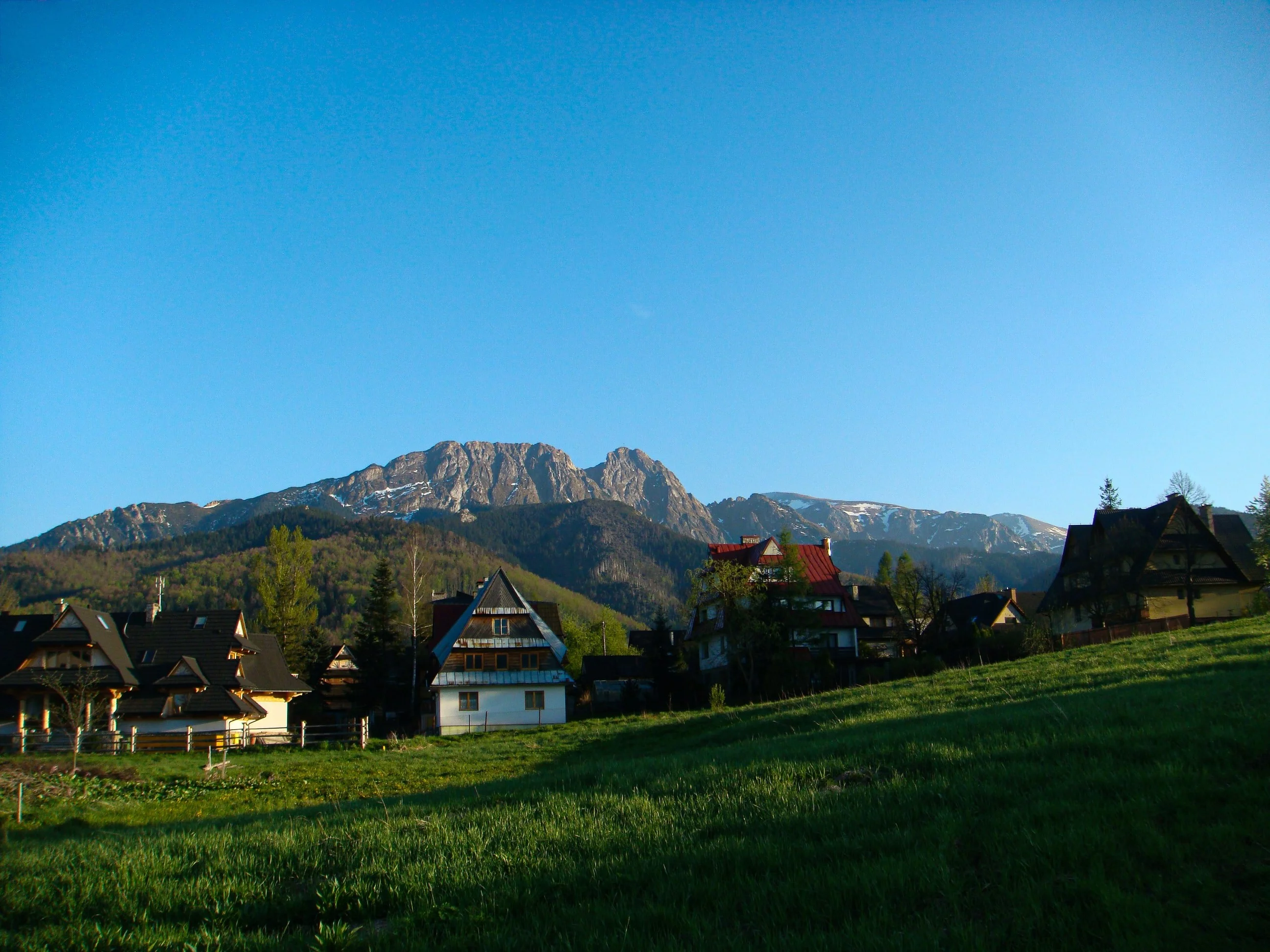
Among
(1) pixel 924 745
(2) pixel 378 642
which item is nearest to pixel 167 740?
(2) pixel 378 642

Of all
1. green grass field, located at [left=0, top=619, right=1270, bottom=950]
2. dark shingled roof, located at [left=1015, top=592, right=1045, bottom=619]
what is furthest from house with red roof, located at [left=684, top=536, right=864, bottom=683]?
dark shingled roof, located at [left=1015, top=592, right=1045, bottom=619]

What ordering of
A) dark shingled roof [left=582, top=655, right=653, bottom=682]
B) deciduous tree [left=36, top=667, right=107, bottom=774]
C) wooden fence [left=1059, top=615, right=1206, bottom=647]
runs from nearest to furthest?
deciduous tree [left=36, top=667, right=107, bottom=774], wooden fence [left=1059, top=615, right=1206, bottom=647], dark shingled roof [left=582, top=655, right=653, bottom=682]

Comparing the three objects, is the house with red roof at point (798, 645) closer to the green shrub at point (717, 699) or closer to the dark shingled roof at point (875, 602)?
the green shrub at point (717, 699)

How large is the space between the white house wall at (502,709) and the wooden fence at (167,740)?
8.08m

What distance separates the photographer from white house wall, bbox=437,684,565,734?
2109 inches

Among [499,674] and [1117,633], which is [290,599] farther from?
[1117,633]

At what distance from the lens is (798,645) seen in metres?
55.0

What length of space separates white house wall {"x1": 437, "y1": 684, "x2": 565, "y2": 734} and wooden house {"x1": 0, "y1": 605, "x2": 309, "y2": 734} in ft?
35.0

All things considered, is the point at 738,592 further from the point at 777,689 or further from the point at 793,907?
the point at 793,907

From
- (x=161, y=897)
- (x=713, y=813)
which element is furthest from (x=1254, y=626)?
(x=161, y=897)

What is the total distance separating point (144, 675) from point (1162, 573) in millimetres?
60394

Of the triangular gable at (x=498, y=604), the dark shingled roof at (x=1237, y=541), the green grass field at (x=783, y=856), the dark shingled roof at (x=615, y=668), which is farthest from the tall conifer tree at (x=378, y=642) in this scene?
the dark shingled roof at (x=1237, y=541)

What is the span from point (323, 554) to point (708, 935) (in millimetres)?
178154

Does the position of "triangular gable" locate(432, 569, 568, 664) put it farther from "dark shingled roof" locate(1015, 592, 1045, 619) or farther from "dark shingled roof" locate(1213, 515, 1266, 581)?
"dark shingled roof" locate(1015, 592, 1045, 619)
